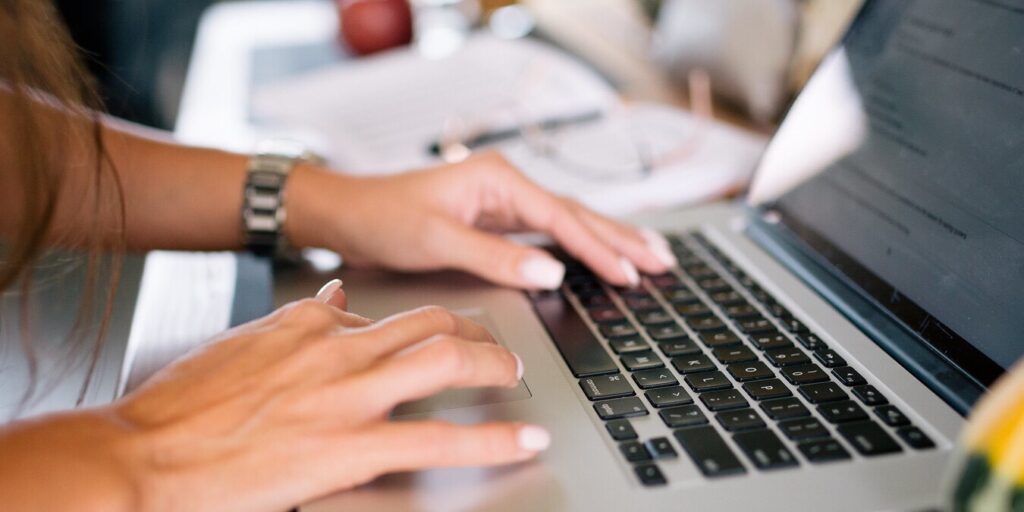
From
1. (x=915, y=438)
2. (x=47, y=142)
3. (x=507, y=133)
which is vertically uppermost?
(x=507, y=133)

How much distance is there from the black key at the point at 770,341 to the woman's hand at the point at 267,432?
6.9 inches

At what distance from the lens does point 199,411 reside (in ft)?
1.45

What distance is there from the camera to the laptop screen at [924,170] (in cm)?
51

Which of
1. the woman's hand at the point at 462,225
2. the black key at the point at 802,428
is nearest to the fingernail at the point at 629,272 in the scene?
the woman's hand at the point at 462,225

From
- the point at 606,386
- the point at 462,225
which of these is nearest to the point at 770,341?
the point at 606,386

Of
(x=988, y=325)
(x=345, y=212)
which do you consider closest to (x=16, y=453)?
(x=345, y=212)

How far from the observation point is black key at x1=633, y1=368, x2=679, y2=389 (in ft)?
1.66

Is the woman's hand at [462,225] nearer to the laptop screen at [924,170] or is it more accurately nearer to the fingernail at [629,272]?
the fingernail at [629,272]

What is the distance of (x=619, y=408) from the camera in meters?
0.48

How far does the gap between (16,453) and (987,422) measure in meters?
0.42

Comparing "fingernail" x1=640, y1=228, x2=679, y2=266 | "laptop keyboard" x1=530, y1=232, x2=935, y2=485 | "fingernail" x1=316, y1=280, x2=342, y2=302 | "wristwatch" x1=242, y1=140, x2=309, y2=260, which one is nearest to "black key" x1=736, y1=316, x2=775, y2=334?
"laptop keyboard" x1=530, y1=232, x2=935, y2=485

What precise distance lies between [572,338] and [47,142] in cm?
38

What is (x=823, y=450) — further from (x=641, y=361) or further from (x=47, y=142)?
(x=47, y=142)

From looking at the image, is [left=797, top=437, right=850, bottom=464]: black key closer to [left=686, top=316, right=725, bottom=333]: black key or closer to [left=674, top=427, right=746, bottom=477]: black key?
[left=674, top=427, right=746, bottom=477]: black key
